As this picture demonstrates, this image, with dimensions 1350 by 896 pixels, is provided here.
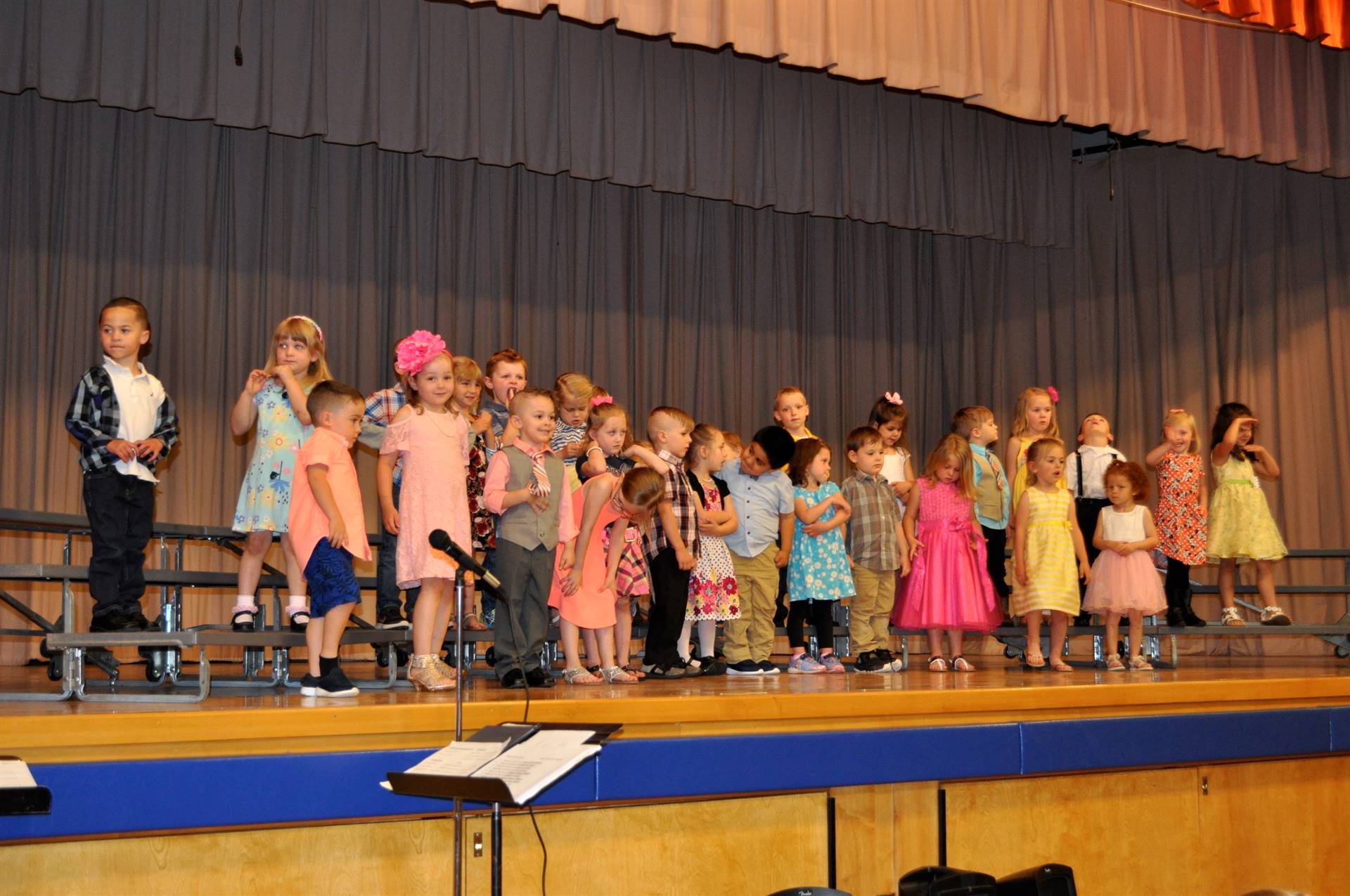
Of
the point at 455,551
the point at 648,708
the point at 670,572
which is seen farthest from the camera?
the point at 670,572

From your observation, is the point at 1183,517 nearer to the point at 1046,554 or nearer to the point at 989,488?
the point at 989,488

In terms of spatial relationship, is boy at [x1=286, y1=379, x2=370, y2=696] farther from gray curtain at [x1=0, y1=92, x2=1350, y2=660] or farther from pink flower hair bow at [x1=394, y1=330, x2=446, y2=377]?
gray curtain at [x1=0, y1=92, x2=1350, y2=660]

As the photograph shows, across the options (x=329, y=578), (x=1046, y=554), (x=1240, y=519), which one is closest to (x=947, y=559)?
(x=1046, y=554)

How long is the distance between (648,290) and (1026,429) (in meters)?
3.55

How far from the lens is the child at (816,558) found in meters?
6.69

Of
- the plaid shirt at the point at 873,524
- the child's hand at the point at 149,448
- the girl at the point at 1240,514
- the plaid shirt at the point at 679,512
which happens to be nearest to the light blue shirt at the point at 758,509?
the plaid shirt at the point at 679,512

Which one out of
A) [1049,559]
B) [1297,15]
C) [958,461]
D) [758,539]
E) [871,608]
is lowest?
[871,608]

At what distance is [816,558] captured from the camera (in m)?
6.71

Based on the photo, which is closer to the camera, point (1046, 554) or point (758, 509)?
point (758, 509)

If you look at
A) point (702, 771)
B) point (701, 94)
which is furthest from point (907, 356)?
point (702, 771)

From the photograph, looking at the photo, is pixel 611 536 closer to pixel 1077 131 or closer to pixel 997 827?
pixel 997 827

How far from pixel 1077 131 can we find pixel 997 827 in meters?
7.90

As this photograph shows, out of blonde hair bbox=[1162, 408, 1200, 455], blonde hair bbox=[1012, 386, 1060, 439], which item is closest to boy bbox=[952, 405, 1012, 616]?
blonde hair bbox=[1012, 386, 1060, 439]

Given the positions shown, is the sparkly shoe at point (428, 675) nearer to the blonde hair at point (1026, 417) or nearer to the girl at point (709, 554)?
the girl at point (709, 554)
